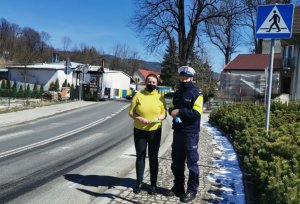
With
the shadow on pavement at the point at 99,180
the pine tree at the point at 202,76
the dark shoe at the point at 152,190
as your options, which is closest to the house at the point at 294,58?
the pine tree at the point at 202,76

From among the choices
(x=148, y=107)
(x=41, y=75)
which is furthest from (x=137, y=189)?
(x=41, y=75)

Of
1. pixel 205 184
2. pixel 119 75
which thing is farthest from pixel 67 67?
pixel 119 75

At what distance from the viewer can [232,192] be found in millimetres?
6402

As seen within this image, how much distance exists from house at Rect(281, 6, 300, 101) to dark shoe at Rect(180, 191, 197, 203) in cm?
3353

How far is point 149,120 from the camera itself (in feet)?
20.9

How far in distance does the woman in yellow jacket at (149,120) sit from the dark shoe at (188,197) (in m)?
0.56

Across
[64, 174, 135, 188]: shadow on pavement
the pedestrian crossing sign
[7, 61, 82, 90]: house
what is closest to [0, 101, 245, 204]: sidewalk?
[64, 174, 135, 188]: shadow on pavement

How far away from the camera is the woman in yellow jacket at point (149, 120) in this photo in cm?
640

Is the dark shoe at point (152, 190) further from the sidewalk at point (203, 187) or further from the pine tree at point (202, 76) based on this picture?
the pine tree at point (202, 76)

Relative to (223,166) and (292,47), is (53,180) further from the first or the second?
(292,47)

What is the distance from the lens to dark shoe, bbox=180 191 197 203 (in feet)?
19.6

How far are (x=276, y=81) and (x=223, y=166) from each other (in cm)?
3147

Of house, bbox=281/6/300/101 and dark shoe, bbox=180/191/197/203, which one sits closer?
dark shoe, bbox=180/191/197/203

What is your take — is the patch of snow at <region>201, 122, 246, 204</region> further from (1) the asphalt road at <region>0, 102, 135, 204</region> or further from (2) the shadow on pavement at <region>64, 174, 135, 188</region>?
(1) the asphalt road at <region>0, 102, 135, 204</region>
